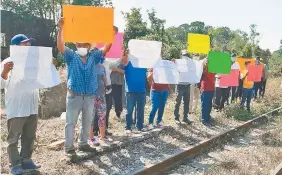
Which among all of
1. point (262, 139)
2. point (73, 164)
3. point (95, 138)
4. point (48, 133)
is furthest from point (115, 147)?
point (262, 139)

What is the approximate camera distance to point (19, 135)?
4469mm

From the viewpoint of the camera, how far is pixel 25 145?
4.66 metres

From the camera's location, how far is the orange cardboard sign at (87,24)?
4.83 metres

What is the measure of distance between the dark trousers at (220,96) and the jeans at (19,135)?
6.89 m

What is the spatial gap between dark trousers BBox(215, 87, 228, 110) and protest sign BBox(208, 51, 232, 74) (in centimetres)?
188

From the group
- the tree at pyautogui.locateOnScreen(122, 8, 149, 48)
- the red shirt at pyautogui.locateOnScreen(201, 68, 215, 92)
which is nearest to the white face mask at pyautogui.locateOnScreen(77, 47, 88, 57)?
the red shirt at pyautogui.locateOnScreen(201, 68, 215, 92)

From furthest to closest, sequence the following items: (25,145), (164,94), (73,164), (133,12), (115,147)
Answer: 1. (133,12)
2. (164,94)
3. (115,147)
4. (73,164)
5. (25,145)

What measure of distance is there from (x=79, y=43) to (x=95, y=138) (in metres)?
1.87

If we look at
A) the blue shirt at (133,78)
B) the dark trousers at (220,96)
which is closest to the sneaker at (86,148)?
the blue shirt at (133,78)

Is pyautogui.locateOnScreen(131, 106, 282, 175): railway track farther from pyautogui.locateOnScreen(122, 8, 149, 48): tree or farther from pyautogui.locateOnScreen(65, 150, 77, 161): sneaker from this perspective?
pyautogui.locateOnScreen(122, 8, 149, 48): tree

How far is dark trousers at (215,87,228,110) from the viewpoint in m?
10.4

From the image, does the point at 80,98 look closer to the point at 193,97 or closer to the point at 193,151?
the point at 193,151

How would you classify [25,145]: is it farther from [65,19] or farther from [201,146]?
[201,146]

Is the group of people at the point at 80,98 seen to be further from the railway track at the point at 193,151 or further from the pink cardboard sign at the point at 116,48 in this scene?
the railway track at the point at 193,151
